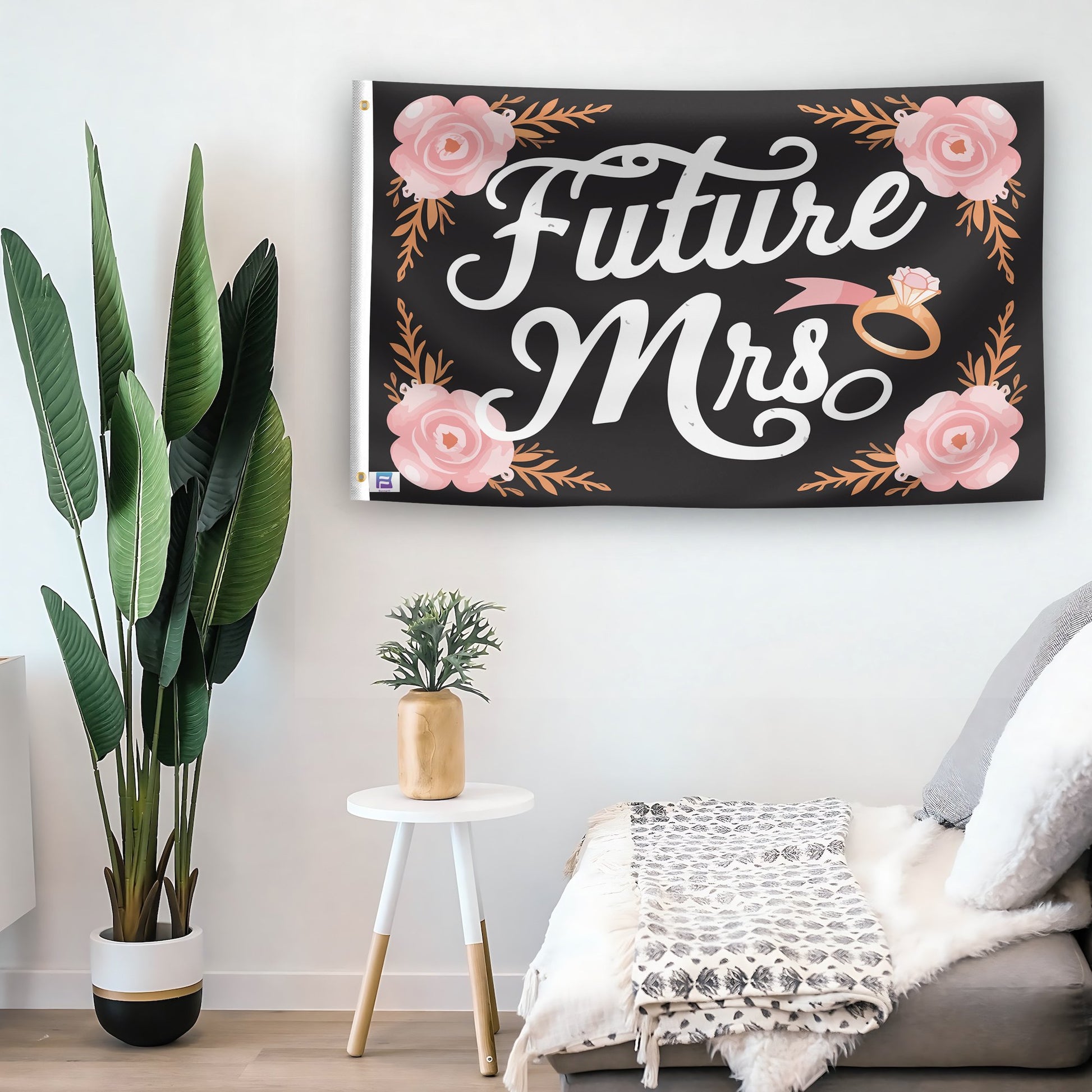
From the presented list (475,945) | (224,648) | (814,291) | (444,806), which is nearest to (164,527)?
(224,648)

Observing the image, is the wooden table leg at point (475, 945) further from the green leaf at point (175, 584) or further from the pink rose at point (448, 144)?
the pink rose at point (448, 144)

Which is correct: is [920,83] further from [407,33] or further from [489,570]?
[489,570]

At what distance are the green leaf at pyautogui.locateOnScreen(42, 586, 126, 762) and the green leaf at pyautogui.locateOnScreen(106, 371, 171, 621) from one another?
0.31ft

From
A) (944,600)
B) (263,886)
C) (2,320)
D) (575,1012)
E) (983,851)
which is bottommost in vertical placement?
(263,886)

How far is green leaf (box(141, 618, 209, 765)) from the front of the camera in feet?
6.90

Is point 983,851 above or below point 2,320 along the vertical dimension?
below

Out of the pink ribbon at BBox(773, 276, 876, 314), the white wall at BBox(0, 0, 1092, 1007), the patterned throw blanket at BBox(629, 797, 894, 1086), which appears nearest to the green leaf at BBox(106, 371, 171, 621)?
the white wall at BBox(0, 0, 1092, 1007)

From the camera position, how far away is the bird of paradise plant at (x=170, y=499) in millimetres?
2041

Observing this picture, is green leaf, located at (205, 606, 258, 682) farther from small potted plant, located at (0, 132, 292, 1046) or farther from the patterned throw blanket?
the patterned throw blanket

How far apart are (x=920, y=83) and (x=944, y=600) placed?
112 cm

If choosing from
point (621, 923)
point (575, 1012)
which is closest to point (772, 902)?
point (621, 923)

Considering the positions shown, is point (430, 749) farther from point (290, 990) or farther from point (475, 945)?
point (290, 990)

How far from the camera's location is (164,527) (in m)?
1.97

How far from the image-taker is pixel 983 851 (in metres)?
1.42
